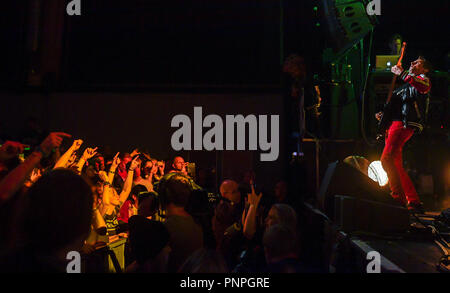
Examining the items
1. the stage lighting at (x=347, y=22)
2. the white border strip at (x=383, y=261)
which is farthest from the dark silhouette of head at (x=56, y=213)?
the stage lighting at (x=347, y=22)

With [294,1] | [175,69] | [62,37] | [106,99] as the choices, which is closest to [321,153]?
[294,1]

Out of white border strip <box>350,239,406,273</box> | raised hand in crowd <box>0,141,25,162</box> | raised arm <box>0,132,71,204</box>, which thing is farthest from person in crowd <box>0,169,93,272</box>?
white border strip <box>350,239,406,273</box>

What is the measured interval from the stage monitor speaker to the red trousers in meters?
0.34

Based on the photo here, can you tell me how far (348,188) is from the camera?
365 centimetres

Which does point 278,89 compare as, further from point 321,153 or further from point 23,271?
point 23,271

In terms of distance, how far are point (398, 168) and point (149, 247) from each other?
2.98 metres

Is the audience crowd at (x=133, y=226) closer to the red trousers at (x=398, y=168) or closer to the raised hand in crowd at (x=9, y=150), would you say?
the raised hand in crowd at (x=9, y=150)

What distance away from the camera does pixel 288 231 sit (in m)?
2.19

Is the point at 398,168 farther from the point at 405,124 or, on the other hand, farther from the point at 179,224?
the point at 179,224

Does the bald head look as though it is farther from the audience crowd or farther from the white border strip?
the white border strip

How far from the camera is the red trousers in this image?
3732 mm

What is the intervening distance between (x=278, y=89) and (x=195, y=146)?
260cm

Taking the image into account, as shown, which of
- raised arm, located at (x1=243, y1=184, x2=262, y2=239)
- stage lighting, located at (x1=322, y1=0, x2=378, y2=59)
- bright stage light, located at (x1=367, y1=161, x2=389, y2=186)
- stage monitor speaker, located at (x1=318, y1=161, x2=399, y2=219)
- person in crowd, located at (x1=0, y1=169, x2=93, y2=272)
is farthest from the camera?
stage lighting, located at (x1=322, y1=0, x2=378, y2=59)

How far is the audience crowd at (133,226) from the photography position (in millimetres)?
1126
